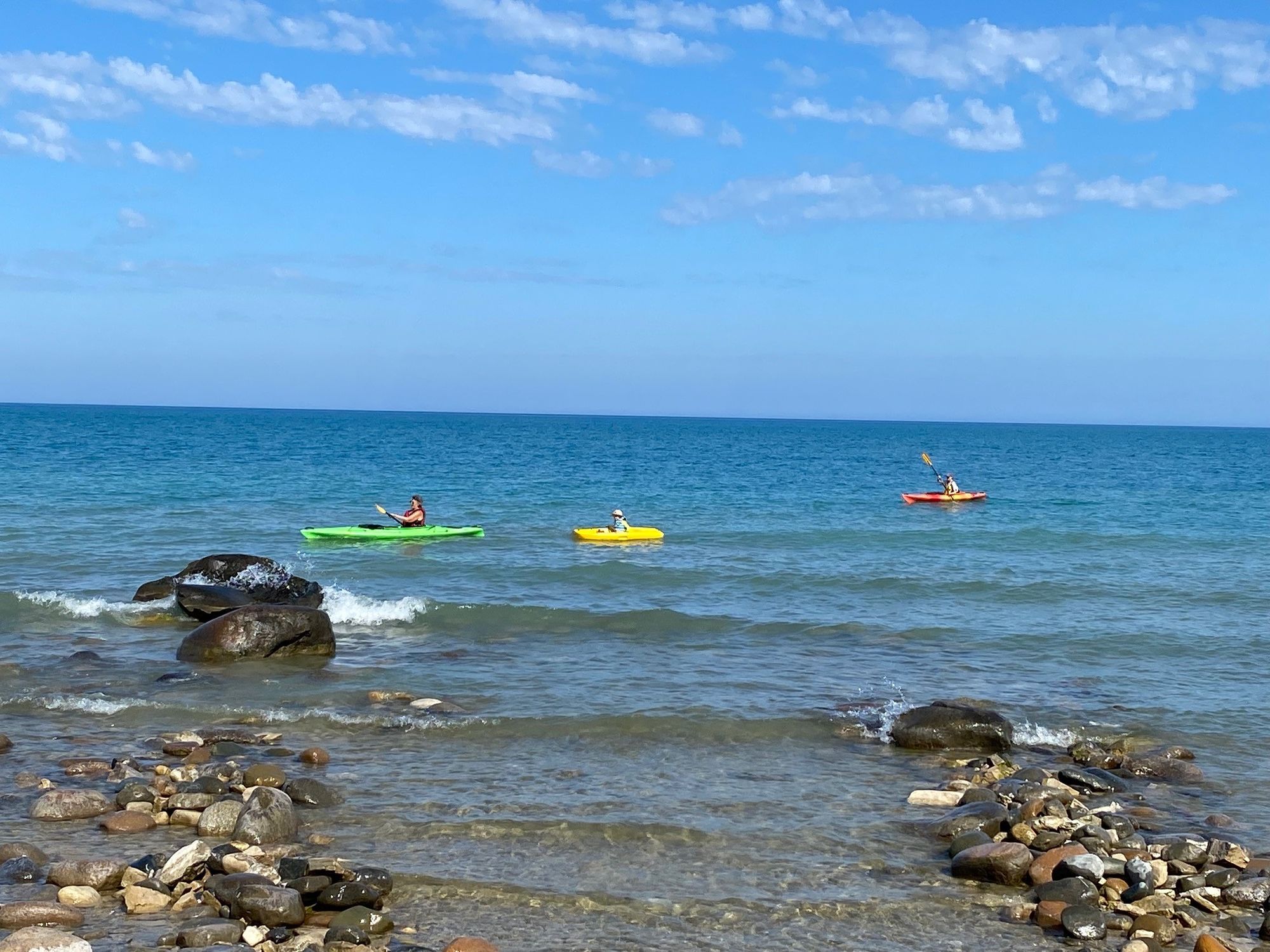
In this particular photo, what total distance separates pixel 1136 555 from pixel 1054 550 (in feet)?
7.09

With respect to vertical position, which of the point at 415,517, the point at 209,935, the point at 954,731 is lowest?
the point at 209,935

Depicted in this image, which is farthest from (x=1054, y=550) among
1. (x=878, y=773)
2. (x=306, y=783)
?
(x=306, y=783)

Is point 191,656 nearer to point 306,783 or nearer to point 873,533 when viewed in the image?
point 306,783

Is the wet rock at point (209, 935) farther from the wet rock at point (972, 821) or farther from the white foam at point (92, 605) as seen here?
the white foam at point (92, 605)

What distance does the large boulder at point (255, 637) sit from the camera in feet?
59.3

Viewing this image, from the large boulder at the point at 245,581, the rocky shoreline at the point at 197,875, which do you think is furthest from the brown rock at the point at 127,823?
the large boulder at the point at 245,581

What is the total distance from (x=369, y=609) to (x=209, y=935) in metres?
14.5

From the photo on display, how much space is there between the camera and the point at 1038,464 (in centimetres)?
9119

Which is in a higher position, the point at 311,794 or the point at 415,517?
the point at 415,517

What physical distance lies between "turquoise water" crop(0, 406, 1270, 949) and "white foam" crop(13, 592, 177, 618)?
0.09 metres

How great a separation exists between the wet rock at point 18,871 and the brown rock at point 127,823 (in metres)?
1.11

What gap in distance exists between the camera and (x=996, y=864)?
9.98 meters

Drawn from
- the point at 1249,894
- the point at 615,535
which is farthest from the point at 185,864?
the point at 615,535

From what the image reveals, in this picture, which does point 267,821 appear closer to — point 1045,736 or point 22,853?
point 22,853
